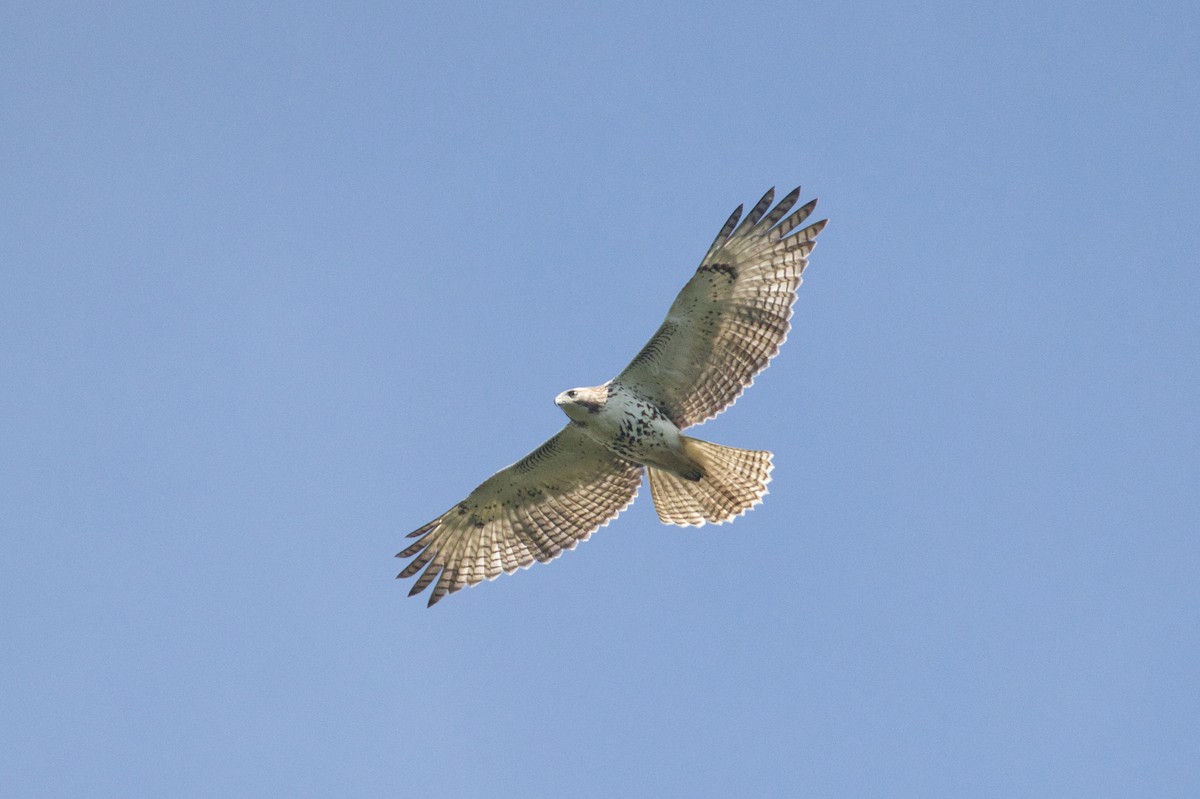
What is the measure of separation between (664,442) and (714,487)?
0.91m

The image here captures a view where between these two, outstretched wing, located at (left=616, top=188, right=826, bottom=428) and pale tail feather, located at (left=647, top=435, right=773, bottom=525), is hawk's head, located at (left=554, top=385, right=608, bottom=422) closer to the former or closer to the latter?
outstretched wing, located at (left=616, top=188, right=826, bottom=428)

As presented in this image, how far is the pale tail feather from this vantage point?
14.7 meters

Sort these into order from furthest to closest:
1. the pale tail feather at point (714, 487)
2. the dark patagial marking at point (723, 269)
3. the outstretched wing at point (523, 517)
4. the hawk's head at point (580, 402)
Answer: the outstretched wing at point (523, 517)
the pale tail feather at point (714, 487)
the dark patagial marking at point (723, 269)
the hawk's head at point (580, 402)

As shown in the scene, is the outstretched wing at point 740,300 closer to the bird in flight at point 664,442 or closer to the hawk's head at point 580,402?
the bird in flight at point 664,442

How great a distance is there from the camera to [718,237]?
14.1 metres

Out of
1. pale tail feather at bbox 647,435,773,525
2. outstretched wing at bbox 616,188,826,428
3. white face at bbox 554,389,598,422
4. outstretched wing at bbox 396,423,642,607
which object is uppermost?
outstretched wing at bbox 616,188,826,428

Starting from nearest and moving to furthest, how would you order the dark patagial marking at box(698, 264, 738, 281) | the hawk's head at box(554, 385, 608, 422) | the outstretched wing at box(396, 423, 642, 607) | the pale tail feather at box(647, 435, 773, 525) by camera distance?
the hawk's head at box(554, 385, 608, 422) → the dark patagial marking at box(698, 264, 738, 281) → the pale tail feather at box(647, 435, 773, 525) → the outstretched wing at box(396, 423, 642, 607)

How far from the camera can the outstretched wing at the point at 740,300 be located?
14.2 meters

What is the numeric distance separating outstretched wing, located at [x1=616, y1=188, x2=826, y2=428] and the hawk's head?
18.1 inches

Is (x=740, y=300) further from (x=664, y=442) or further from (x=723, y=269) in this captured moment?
(x=664, y=442)

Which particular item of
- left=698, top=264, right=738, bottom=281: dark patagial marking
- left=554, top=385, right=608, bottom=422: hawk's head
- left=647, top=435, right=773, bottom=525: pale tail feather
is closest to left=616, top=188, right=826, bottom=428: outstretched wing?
left=698, top=264, right=738, bottom=281: dark patagial marking

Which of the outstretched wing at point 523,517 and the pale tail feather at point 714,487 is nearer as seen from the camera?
the pale tail feather at point 714,487

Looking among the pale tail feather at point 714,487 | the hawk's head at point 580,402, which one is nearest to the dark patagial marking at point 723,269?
the hawk's head at point 580,402

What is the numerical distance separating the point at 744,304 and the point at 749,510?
221 centimetres
